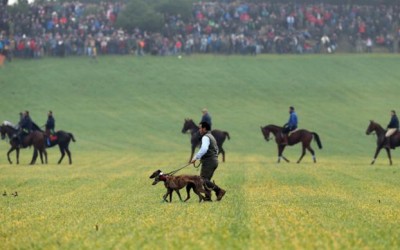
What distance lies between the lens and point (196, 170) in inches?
1444

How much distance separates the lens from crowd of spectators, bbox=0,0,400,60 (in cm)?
7562

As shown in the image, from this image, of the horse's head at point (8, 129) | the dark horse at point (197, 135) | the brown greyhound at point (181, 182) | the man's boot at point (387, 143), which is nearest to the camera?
the brown greyhound at point (181, 182)

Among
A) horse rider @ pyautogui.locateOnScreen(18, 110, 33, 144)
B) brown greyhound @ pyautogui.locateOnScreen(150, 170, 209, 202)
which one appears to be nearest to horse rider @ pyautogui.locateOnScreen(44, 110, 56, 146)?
horse rider @ pyautogui.locateOnScreen(18, 110, 33, 144)

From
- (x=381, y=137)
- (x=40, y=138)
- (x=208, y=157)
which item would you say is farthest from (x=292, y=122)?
(x=208, y=157)

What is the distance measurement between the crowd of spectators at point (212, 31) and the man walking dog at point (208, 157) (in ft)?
175

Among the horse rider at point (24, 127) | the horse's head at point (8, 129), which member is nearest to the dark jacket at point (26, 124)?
the horse rider at point (24, 127)

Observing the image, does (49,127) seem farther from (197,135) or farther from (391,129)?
(391,129)

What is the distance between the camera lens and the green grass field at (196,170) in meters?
15.9

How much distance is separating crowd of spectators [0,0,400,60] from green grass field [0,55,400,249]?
1.12 metres

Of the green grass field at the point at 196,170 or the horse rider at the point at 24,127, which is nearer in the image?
the green grass field at the point at 196,170

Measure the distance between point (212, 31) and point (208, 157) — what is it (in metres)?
55.3

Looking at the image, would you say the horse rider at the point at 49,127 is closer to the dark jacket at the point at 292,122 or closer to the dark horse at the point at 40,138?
the dark horse at the point at 40,138

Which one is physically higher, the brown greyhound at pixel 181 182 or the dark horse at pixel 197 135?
the brown greyhound at pixel 181 182

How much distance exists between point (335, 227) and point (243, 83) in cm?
5738
